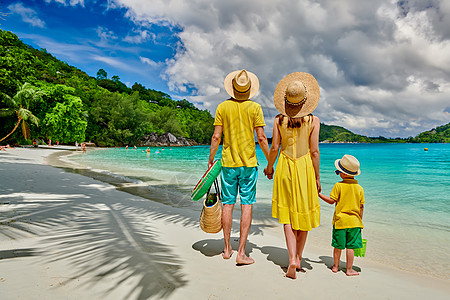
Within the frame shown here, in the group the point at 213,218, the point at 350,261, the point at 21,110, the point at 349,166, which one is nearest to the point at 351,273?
the point at 350,261

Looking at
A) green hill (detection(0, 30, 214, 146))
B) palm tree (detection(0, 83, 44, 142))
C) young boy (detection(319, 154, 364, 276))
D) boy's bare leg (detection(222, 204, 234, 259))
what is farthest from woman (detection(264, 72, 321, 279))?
palm tree (detection(0, 83, 44, 142))

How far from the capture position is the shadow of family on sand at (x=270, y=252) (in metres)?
3.36

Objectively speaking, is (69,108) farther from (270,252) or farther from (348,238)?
(348,238)

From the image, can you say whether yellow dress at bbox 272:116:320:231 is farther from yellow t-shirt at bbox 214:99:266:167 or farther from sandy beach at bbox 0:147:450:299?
sandy beach at bbox 0:147:450:299

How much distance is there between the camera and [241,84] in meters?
3.23

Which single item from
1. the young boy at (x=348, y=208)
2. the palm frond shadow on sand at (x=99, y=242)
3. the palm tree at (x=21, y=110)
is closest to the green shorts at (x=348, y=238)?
the young boy at (x=348, y=208)

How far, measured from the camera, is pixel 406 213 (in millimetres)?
8344

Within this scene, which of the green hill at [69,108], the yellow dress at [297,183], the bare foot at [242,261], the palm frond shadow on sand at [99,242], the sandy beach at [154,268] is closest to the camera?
the sandy beach at [154,268]

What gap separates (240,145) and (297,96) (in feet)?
2.98

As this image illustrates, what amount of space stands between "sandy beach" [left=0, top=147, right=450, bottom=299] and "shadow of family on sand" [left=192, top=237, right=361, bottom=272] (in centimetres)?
1

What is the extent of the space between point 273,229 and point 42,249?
13.7 ft

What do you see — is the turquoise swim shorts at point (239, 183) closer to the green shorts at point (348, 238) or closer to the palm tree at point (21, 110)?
the green shorts at point (348, 238)

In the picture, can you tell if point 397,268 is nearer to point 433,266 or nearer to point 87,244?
point 433,266

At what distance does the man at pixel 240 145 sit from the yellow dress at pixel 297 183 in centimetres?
39
